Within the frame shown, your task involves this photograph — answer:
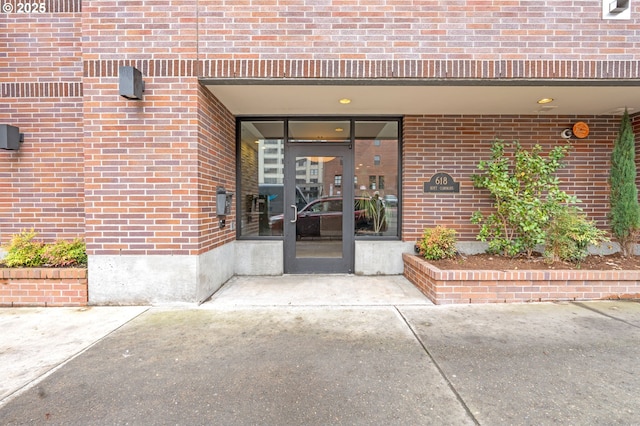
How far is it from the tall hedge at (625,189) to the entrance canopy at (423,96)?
518mm

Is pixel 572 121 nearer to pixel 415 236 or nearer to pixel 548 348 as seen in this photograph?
pixel 415 236

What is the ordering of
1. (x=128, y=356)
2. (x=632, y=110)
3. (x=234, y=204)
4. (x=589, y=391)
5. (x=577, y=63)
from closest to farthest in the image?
(x=589, y=391) → (x=128, y=356) → (x=577, y=63) → (x=632, y=110) → (x=234, y=204)

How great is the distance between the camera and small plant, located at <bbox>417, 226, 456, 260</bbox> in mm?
4953

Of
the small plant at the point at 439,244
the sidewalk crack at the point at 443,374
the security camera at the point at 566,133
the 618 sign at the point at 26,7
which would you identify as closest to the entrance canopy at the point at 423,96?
the security camera at the point at 566,133

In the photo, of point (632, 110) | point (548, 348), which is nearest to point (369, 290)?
point (548, 348)

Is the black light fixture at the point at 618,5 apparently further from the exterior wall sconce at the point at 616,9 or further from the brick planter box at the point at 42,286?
the brick planter box at the point at 42,286

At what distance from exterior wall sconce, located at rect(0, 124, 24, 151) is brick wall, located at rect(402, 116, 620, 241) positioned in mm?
5916

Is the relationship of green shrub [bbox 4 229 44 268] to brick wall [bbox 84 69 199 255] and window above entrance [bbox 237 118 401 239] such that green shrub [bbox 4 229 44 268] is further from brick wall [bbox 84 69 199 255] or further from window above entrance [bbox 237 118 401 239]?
window above entrance [bbox 237 118 401 239]

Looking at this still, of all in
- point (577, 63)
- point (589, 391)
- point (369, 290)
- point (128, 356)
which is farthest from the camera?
Result: point (369, 290)

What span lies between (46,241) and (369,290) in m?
4.90

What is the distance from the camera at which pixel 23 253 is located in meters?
4.20

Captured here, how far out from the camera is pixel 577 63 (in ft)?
13.5

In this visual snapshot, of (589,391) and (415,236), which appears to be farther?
(415,236)

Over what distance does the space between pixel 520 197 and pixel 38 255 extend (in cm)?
675
